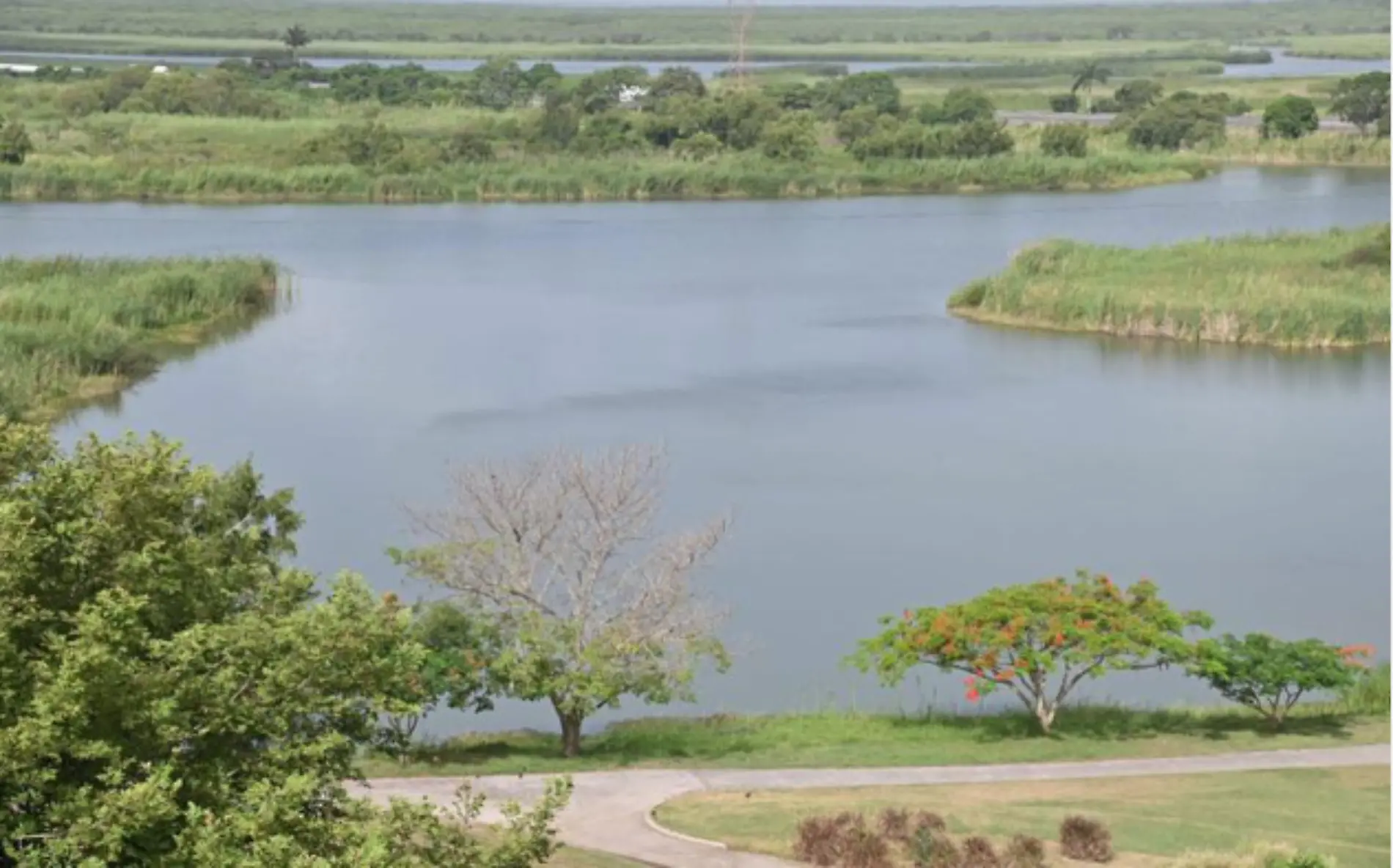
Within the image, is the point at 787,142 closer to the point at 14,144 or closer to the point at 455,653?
the point at 14,144

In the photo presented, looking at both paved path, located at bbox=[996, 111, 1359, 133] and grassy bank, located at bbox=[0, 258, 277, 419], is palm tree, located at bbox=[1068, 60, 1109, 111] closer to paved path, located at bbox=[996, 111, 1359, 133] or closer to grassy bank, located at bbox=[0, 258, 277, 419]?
paved path, located at bbox=[996, 111, 1359, 133]

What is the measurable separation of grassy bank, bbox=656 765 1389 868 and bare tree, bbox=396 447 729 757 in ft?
7.43

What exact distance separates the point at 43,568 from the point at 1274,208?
57.5 meters

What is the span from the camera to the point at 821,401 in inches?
1672

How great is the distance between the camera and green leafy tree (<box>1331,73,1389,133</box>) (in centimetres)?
8681

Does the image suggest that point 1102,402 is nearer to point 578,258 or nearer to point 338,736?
point 578,258

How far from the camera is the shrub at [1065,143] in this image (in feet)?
268

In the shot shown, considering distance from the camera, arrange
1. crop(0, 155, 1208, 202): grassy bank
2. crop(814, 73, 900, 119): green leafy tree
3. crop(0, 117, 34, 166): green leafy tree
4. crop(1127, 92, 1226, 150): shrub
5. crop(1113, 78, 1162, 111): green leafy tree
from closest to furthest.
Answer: crop(0, 155, 1208, 202): grassy bank
crop(0, 117, 34, 166): green leafy tree
crop(1127, 92, 1226, 150): shrub
crop(814, 73, 900, 119): green leafy tree
crop(1113, 78, 1162, 111): green leafy tree

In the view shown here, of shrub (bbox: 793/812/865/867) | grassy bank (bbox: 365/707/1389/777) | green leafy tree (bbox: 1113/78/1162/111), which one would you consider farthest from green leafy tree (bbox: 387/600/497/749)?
green leafy tree (bbox: 1113/78/1162/111)

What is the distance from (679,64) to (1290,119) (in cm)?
8419

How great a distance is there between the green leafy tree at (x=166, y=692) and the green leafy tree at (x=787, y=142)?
6615 cm

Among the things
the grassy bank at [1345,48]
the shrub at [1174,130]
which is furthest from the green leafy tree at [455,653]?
the grassy bank at [1345,48]

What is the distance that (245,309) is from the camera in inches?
2057

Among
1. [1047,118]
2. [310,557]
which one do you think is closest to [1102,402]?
[310,557]
